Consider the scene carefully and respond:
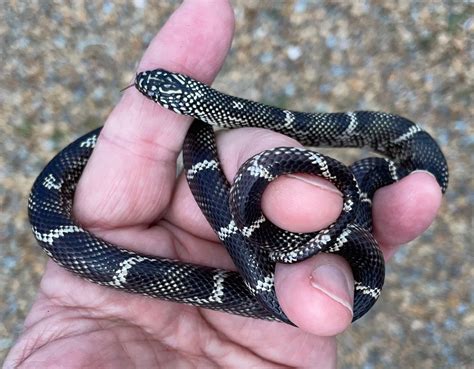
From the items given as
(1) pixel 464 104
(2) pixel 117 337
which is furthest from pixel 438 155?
(2) pixel 117 337

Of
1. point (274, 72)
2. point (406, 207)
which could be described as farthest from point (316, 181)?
point (274, 72)

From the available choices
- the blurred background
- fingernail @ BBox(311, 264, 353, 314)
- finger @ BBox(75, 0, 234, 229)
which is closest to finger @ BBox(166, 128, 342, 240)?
fingernail @ BBox(311, 264, 353, 314)

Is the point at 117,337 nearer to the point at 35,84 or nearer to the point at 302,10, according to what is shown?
the point at 35,84

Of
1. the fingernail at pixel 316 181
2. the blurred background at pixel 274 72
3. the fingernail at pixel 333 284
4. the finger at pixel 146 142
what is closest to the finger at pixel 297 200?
the fingernail at pixel 316 181

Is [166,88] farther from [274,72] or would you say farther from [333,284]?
[274,72]

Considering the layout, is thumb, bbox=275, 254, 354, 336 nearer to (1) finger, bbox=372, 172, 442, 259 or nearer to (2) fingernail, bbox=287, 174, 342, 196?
(2) fingernail, bbox=287, 174, 342, 196

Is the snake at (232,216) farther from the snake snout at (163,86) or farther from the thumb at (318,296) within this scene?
the thumb at (318,296)

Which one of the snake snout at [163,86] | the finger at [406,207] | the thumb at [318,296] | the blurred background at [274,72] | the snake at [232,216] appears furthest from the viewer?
the blurred background at [274,72]
